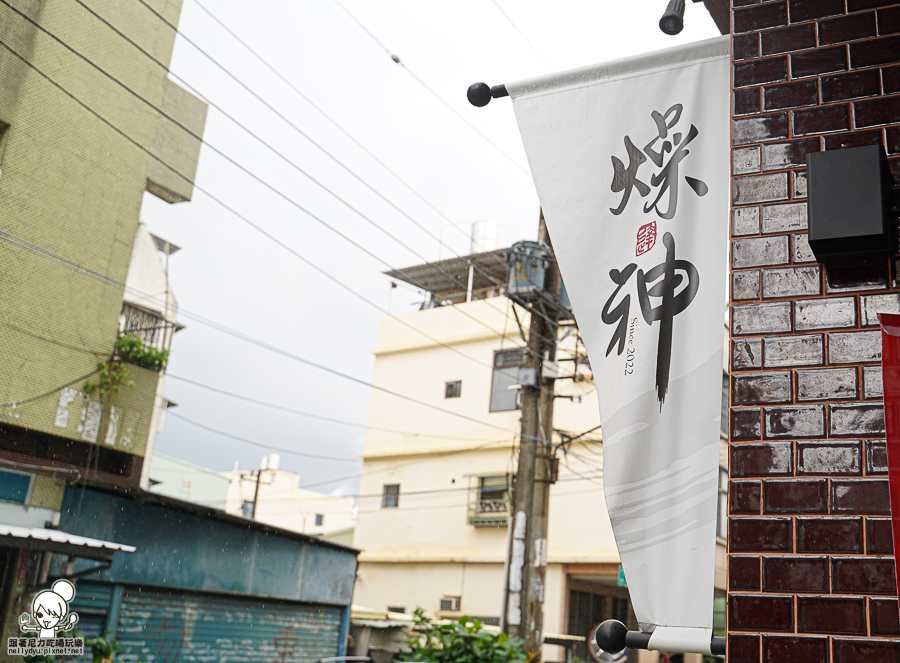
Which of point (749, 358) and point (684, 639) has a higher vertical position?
point (749, 358)

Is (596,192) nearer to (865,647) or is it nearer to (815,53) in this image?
(815,53)

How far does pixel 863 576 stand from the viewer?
1765 mm

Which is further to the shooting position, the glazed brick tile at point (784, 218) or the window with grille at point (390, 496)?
the window with grille at point (390, 496)

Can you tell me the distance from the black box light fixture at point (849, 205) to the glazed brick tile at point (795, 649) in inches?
35.6

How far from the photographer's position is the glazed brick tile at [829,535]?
1.80 m

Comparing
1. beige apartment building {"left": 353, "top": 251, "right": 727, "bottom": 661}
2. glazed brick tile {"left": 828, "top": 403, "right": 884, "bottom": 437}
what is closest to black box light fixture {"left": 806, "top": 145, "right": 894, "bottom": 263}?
glazed brick tile {"left": 828, "top": 403, "right": 884, "bottom": 437}

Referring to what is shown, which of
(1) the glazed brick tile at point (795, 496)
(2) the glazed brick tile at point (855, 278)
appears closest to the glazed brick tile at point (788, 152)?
(2) the glazed brick tile at point (855, 278)

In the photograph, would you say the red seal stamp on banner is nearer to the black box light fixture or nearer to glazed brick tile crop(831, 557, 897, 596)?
→ the black box light fixture

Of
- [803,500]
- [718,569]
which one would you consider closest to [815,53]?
[803,500]

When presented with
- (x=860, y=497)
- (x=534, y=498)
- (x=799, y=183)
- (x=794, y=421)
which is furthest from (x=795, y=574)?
(x=534, y=498)

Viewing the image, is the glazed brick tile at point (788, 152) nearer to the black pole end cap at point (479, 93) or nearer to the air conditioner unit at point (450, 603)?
the black pole end cap at point (479, 93)

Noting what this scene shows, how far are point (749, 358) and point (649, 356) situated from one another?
1.13 feet

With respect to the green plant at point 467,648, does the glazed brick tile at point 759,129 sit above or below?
above

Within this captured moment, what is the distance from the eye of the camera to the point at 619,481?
A: 7.44 ft
